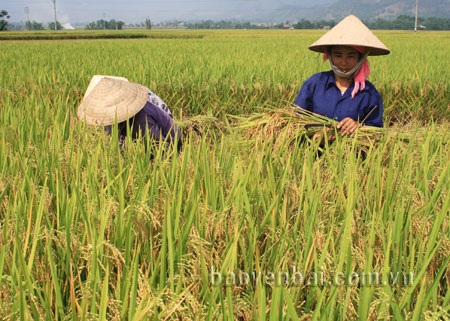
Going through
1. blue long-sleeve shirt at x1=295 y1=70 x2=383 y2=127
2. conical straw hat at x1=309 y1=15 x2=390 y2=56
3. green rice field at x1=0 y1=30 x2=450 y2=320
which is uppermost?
conical straw hat at x1=309 y1=15 x2=390 y2=56

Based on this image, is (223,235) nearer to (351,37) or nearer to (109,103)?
(109,103)

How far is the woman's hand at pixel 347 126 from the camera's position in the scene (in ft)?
6.49

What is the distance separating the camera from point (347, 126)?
6.56 ft

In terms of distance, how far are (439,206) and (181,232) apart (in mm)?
917

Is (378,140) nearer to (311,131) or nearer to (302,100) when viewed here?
(311,131)

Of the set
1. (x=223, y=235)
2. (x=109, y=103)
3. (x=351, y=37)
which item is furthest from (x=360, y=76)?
(x=223, y=235)

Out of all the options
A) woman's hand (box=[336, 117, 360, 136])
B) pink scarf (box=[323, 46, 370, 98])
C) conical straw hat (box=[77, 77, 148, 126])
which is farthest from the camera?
pink scarf (box=[323, 46, 370, 98])

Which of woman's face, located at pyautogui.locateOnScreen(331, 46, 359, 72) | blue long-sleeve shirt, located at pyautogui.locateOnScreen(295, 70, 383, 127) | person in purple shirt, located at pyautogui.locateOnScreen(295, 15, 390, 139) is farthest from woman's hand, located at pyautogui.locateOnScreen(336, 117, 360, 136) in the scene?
woman's face, located at pyautogui.locateOnScreen(331, 46, 359, 72)

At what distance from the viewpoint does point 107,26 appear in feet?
353

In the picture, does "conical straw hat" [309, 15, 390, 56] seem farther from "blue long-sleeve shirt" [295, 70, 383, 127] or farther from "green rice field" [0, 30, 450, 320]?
"green rice field" [0, 30, 450, 320]

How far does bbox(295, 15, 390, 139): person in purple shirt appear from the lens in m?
2.31

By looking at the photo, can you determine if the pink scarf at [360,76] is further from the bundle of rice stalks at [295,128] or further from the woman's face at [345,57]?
the bundle of rice stalks at [295,128]

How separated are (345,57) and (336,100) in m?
0.26

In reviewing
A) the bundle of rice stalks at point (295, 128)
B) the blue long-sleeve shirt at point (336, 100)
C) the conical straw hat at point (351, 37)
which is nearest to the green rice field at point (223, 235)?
the bundle of rice stalks at point (295, 128)
